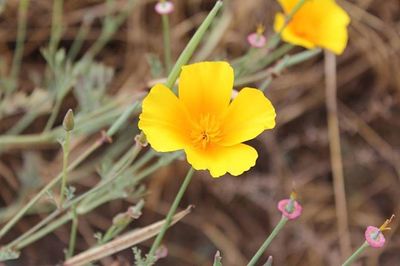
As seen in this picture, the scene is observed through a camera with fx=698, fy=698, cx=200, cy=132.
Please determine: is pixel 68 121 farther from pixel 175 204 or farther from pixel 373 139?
pixel 373 139

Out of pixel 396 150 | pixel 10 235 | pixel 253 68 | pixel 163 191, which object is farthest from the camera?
pixel 396 150

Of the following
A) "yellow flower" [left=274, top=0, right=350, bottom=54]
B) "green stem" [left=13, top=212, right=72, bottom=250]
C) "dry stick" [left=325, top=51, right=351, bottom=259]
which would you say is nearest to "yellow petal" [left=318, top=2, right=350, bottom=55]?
"yellow flower" [left=274, top=0, right=350, bottom=54]

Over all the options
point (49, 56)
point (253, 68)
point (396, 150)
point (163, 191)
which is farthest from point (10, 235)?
point (396, 150)

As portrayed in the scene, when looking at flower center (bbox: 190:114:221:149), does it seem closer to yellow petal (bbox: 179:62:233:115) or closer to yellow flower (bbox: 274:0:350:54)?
yellow petal (bbox: 179:62:233:115)

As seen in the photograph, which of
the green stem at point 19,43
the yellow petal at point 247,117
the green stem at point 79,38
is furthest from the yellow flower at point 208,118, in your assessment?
the green stem at point 79,38

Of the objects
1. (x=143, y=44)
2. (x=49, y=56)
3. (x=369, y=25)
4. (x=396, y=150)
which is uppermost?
(x=49, y=56)

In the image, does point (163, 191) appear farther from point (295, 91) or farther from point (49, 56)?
point (49, 56)

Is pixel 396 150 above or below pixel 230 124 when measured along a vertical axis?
below

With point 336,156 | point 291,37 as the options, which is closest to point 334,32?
point 291,37
